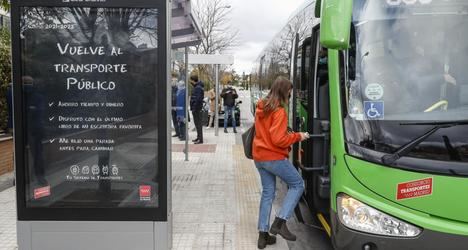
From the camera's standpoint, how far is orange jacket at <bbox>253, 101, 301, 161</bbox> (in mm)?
4488

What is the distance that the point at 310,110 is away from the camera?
4.94m

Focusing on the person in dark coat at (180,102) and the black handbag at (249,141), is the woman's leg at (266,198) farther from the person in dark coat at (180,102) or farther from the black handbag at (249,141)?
the person in dark coat at (180,102)

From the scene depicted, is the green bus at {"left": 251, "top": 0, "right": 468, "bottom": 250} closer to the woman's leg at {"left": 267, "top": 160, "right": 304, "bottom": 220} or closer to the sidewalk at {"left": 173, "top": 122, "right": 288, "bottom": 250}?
the woman's leg at {"left": 267, "top": 160, "right": 304, "bottom": 220}

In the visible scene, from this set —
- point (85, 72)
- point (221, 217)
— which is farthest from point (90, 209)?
point (221, 217)

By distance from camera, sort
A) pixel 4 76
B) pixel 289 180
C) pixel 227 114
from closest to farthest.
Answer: pixel 289 180, pixel 4 76, pixel 227 114

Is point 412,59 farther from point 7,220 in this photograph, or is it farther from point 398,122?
point 7,220

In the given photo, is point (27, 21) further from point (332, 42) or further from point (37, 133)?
point (332, 42)

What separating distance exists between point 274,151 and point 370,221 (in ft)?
4.33

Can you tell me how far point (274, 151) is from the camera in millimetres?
4633

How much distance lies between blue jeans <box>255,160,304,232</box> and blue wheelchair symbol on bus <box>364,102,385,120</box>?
3.95ft

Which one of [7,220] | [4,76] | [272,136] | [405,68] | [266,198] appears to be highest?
[4,76]

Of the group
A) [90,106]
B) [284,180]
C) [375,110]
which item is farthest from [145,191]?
[375,110]

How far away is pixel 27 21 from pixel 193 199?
3.64m

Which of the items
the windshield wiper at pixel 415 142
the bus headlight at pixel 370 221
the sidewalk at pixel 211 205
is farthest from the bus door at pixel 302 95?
the windshield wiper at pixel 415 142
